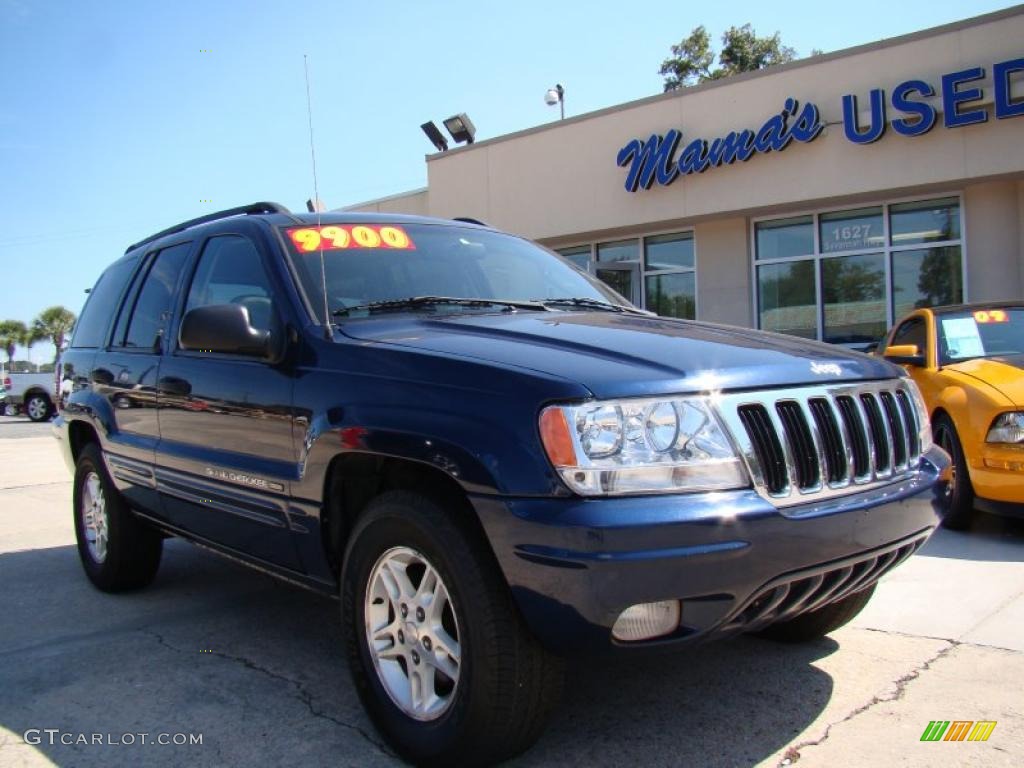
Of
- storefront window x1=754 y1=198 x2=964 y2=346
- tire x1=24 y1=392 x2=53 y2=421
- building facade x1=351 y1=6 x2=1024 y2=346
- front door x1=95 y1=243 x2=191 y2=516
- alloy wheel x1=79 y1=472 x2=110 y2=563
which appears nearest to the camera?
front door x1=95 y1=243 x2=191 y2=516

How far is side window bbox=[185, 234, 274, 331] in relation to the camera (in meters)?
3.47

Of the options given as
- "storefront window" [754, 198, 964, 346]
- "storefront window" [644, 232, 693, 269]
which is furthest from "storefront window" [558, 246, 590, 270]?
"storefront window" [754, 198, 964, 346]

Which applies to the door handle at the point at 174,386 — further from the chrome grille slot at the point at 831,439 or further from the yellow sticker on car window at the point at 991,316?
the yellow sticker on car window at the point at 991,316

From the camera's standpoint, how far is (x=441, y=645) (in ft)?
8.35

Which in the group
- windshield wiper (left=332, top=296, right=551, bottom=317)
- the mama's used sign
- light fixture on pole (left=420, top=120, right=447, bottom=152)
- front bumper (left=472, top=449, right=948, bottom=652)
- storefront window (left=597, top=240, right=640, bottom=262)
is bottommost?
front bumper (left=472, top=449, right=948, bottom=652)

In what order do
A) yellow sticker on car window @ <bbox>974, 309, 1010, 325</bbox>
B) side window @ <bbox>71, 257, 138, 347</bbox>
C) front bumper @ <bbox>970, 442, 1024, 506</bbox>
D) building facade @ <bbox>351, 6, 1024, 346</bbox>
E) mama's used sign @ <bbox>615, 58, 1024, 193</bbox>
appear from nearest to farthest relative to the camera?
1. side window @ <bbox>71, 257, 138, 347</bbox>
2. front bumper @ <bbox>970, 442, 1024, 506</bbox>
3. yellow sticker on car window @ <bbox>974, 309, 1010, 325</bbox>
4. mama's used sign @ <bbox>615, 58, 1024, 193</bbox>
5. building facade @ <bbox>351, 6, 1024, 346</bbox>

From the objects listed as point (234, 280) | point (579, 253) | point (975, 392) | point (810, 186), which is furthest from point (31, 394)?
point (975, 392)

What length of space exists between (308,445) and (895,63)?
442 inches

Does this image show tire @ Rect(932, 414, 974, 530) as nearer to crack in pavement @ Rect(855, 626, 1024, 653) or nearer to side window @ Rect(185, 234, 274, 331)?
crack in pavement @ Rect(855, 626, 1024, 653)

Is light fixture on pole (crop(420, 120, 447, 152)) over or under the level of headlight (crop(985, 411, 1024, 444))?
over

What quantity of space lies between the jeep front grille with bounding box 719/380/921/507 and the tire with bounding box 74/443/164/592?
3374 mm

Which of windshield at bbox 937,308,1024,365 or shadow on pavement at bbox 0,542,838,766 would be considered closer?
shadow on pavement at bbox 0,542,838,766

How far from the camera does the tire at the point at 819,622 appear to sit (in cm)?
338

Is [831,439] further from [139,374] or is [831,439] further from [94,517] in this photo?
[94,517]
